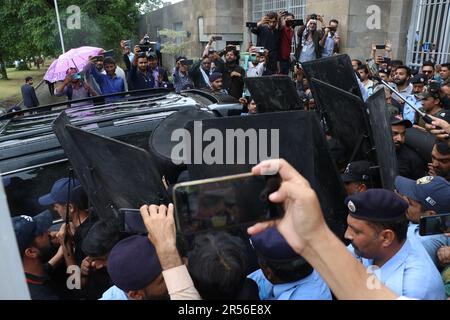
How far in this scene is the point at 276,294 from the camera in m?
1.80

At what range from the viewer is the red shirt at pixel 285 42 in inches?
314

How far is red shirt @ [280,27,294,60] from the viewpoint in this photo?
7977 millimetres

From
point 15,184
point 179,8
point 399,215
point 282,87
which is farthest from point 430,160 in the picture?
point 179,8

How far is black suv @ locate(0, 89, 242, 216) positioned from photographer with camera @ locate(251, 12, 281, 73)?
444 centimetres

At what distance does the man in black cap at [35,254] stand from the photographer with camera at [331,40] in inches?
283

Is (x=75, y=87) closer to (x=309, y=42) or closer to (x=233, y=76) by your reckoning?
(x=233, y=76)

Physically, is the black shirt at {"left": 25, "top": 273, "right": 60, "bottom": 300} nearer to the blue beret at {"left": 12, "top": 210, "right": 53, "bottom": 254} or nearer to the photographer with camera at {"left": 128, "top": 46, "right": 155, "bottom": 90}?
the blue beret at {"left": 12, "top": 210, "right": 53, "bottom": 254}

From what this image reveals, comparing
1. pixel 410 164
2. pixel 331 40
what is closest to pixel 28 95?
pixel 331 40

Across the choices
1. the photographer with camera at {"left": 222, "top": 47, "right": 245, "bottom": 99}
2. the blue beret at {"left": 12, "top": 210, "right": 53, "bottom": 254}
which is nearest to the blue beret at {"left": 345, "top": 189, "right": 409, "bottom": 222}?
the blue beret at {"left": 12, "top": 210, "right": 53, "bottom": 254}

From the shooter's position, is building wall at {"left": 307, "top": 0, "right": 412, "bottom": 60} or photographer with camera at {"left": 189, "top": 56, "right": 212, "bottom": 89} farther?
building wall at {"left": 307, "top": 0, "right": 412, "bottom": 60}

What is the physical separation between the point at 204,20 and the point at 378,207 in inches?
619

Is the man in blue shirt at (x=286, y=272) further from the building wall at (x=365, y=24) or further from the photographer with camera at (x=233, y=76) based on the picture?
the building wall at (x=365, y=24)

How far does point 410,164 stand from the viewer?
10.3ft

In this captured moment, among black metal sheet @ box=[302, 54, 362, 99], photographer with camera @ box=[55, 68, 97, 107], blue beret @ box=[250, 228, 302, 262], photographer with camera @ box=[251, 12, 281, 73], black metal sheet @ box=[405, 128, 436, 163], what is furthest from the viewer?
photographer with camera @ box=[251, 12, 281, 73]
